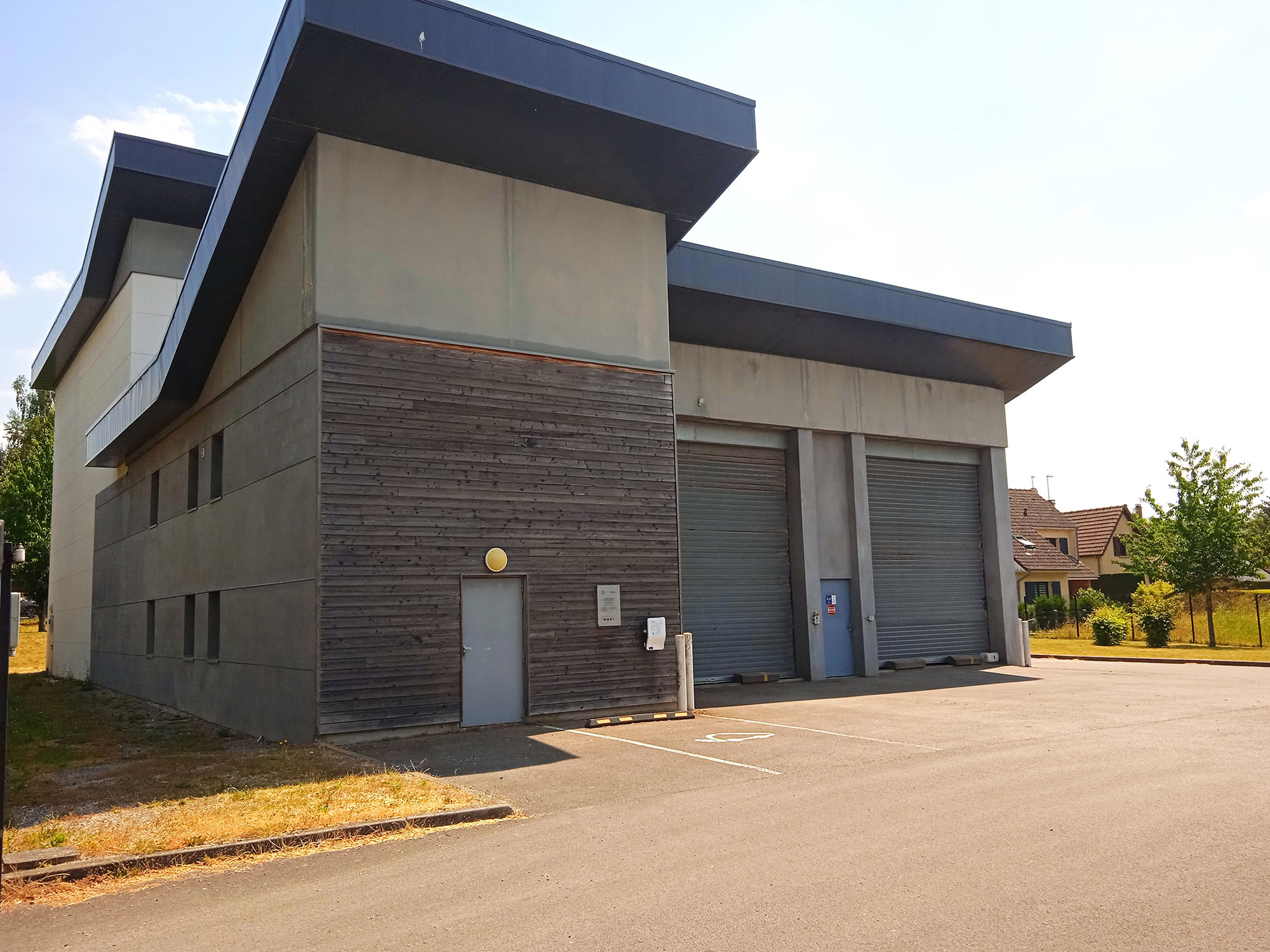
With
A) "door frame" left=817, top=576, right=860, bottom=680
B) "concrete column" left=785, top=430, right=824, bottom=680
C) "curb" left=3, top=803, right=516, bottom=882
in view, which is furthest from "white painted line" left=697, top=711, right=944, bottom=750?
"door frame" left=817, top=576, right=860, bottom=680

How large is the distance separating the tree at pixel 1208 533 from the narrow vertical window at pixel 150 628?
2987cm

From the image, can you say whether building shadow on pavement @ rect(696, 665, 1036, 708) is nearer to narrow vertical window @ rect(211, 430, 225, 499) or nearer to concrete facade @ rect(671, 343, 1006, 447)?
concrete facade @ rect(671, 343, 1006, 447)

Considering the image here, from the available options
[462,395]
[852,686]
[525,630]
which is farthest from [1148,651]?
[462,395]

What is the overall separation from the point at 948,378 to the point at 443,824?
19882 mm

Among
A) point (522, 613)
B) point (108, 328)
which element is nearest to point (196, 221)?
point (108, 328)

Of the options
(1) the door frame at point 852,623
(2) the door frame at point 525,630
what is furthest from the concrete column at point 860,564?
(2) the door frame at point 525,630

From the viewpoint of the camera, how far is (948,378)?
81.5 ft

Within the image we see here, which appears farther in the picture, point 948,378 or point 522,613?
point 948,378

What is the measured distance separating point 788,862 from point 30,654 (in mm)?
44828

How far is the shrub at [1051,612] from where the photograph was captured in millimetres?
39281

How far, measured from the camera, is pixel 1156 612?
103 ft

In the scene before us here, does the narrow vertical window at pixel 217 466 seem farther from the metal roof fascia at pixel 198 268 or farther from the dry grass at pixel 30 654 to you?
the dry grass at pixel 30 654

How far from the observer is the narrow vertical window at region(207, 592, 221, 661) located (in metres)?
17.1

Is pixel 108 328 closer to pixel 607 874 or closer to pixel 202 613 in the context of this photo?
pixel 202 613
